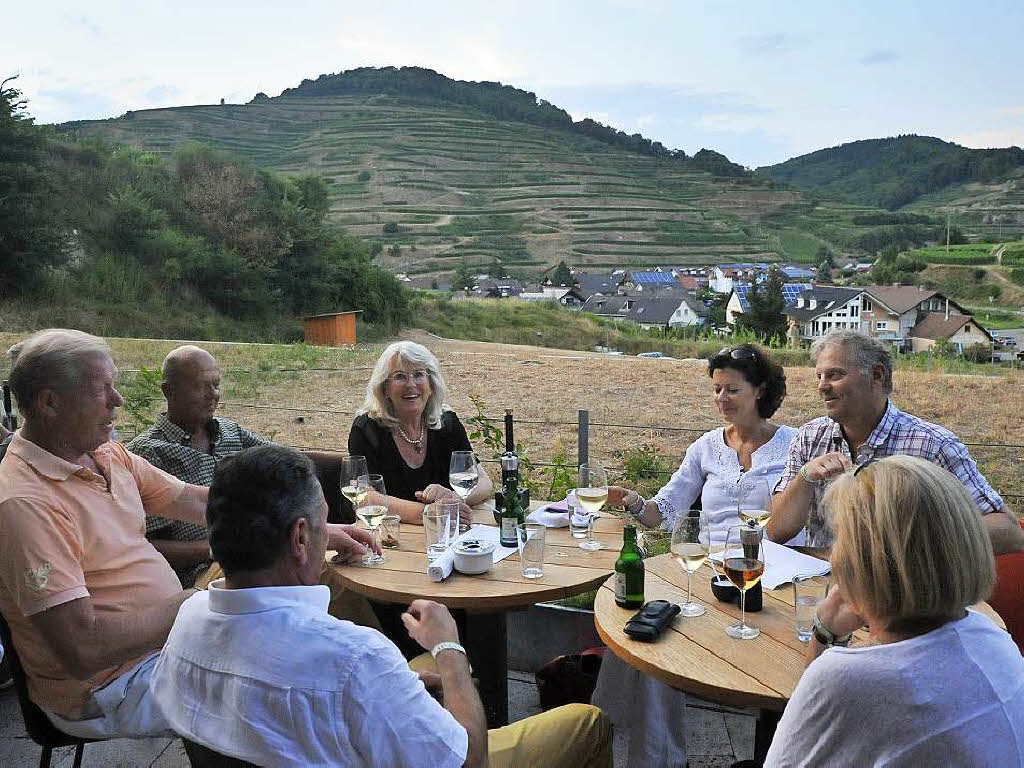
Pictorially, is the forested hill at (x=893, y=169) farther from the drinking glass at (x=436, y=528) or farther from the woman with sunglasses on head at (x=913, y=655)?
the woman with sunglasses on head at (x=913, y=655)

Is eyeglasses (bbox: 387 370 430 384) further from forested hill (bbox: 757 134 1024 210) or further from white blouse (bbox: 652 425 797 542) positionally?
forested hill (bbox: 757 134 1024 210)

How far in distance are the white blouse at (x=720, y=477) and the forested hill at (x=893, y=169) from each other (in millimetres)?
47948

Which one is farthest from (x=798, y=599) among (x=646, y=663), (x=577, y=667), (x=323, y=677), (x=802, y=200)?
(x=802, y=200)

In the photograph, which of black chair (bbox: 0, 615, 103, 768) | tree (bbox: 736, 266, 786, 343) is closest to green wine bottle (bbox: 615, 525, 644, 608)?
black chair (bbox: 0, 615, 103, 768)

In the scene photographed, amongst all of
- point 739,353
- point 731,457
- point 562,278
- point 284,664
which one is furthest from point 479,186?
point 284,664

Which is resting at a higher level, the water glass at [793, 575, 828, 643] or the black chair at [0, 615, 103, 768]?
the water glass at [793, 575, 828, 643]

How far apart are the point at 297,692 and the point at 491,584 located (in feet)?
3.13

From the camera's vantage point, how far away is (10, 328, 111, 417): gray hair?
1995mm

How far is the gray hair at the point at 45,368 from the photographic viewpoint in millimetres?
1995

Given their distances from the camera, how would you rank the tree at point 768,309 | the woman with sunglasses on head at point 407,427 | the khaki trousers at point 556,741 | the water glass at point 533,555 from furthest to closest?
the tree at point 768,309, the woman with sunglasses on head at point 407,427, the water glass at point 533,555, the khaki trousers at point 556,741

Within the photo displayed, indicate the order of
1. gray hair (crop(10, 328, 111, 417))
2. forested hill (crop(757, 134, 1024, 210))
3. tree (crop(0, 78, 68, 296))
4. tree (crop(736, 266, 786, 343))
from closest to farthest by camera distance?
gray hair (crop(10, 328, 111, 417)) < tree (crop(736, 266, 786, 343)) < tree (crop(0, 78, 68, 296)) < forested hill (crop(757, 134, 1024, 210))

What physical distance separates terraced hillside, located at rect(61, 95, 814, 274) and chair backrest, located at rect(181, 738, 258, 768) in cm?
5337

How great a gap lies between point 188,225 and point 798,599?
33.9 metres

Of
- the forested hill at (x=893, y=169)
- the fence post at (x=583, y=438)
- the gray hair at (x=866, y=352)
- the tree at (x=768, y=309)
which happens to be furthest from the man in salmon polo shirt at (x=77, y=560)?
the forested hill at (x=893, y=169)
